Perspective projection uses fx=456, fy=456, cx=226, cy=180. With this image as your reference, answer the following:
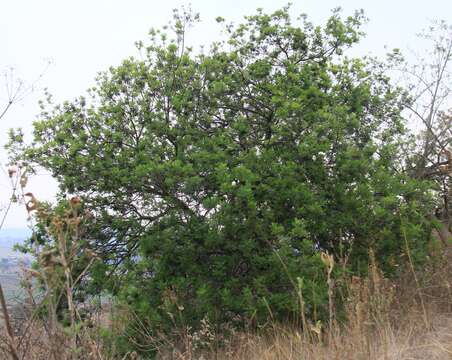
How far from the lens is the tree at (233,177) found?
305 inches

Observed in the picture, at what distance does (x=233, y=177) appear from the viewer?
299 inches

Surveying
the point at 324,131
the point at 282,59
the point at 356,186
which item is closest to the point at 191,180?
the point at 324,131

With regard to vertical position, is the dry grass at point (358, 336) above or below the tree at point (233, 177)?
below

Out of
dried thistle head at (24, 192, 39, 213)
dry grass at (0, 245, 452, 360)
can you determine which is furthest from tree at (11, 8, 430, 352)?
dried thistle head at (24, 192, 39, 213)

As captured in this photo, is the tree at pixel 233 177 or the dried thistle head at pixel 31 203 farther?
the tree at pixel 233 177

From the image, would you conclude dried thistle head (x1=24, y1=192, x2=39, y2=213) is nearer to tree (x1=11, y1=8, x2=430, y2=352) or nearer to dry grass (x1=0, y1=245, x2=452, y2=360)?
dry grass (x1=0, y1=245, x2=452, y2=360)

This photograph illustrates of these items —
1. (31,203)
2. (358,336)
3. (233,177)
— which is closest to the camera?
(31,203)

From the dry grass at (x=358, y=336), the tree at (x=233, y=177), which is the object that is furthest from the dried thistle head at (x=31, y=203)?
the tree at (x=233, y=177)

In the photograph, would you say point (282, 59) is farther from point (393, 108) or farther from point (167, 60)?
point (393, 108)

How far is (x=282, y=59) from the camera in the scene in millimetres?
9953

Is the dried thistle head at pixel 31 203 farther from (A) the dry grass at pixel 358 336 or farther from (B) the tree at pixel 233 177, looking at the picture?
(B) the tree at pixel 233 177

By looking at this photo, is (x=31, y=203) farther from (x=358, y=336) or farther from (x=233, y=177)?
(x=233, y=177)

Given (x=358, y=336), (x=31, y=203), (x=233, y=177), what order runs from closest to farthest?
1. (x=31, y=203)
2. (x=358, y=336)
3. (x=233, y=177)

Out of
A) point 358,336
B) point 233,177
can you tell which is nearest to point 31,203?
point 358,336
